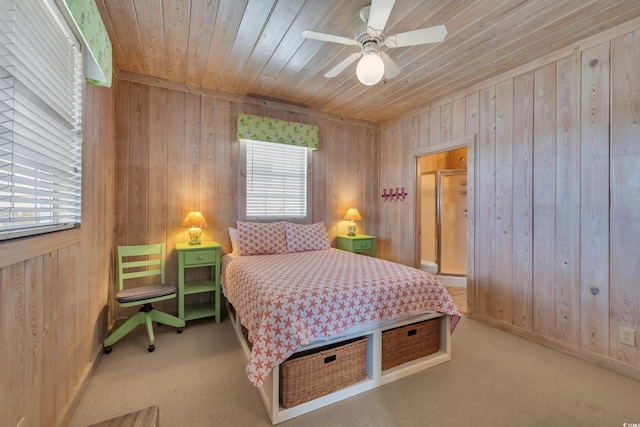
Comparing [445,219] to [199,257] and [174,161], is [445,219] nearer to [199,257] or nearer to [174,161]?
[199,257]

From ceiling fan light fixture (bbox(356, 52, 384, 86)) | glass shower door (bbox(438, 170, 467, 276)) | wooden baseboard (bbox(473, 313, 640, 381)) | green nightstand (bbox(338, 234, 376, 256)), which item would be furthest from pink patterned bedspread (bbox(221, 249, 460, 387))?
glass shower door (bbox(438, 170, 467, 276))

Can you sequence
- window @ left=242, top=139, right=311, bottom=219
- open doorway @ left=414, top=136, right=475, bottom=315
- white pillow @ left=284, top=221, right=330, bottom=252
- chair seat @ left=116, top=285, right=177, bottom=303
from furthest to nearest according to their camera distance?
open doorway @ left=414, top=136, right=475, bottom=315 < window @ left=242, top=139, right=311, bottom=219 < white pillow @ left=284, top=221, right=330, bottom=252 < chair seat @ left=116, top=285, right=177, bottom=303

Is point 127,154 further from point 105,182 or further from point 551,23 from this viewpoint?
point 551,23

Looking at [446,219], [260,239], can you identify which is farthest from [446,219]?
[260,239]

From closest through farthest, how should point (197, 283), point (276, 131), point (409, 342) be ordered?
point (409, 342)
point (197, 283)
point (276, 131)

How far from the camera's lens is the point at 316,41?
2.15 m

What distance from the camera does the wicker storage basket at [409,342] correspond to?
1.87 m

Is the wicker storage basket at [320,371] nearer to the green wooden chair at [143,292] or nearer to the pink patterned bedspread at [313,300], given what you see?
the pink patterned bedspread at [313,300]

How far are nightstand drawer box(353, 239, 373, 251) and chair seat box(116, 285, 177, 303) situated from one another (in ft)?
7.48

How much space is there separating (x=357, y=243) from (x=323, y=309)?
7.15ft

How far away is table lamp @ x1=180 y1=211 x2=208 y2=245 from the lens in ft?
9.18

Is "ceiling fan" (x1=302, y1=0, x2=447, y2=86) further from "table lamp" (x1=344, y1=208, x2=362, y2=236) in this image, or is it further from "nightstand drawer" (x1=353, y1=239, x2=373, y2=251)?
"nightstand drawer" (x1=353, y1=239, x2=373, y2=251)

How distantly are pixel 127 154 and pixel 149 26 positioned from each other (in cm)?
131

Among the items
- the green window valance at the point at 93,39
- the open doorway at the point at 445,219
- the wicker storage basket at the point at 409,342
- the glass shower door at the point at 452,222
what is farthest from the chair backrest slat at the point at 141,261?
the glass shower door at the point at 452,222
